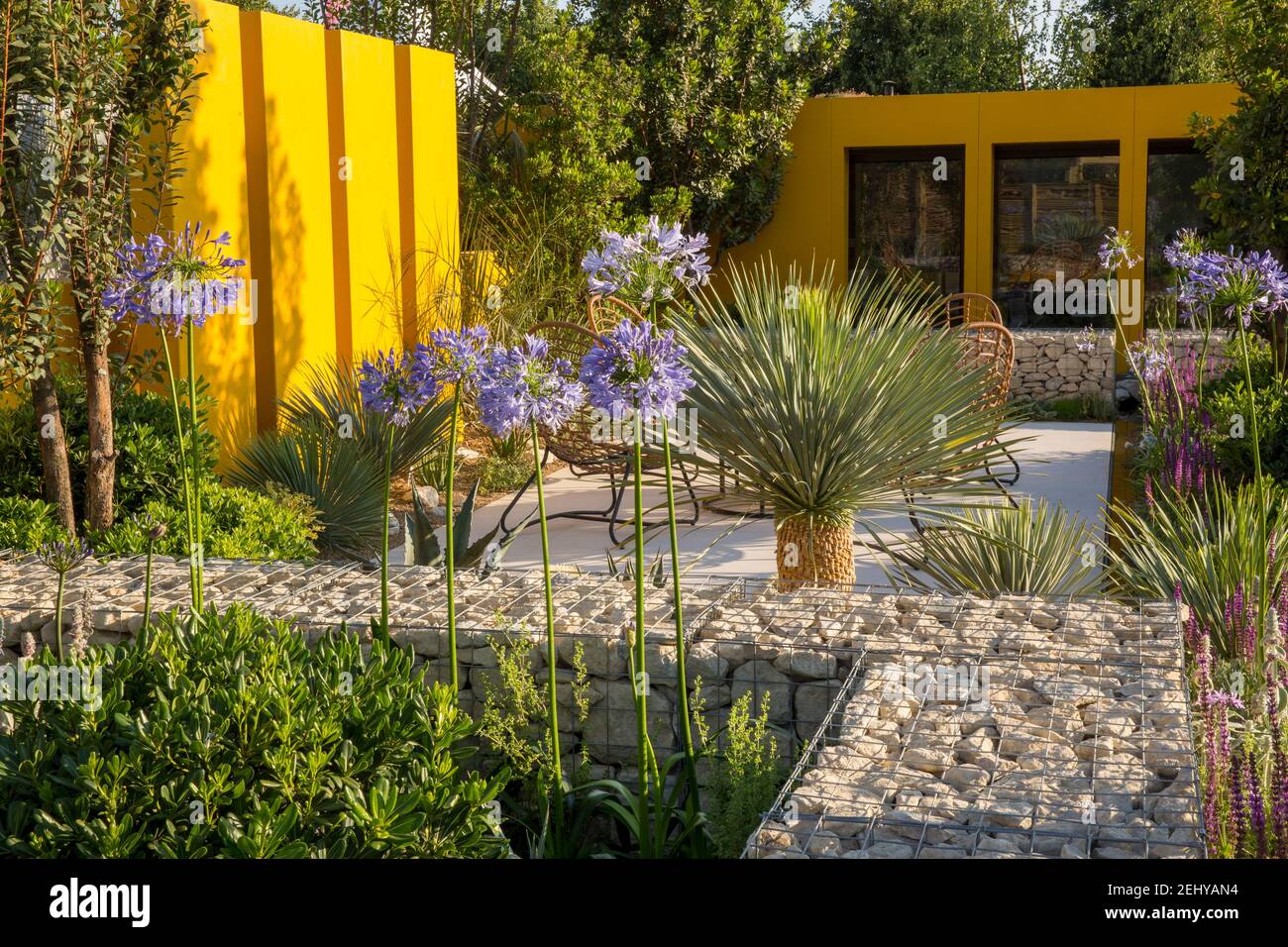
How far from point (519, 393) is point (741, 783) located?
0.92 m

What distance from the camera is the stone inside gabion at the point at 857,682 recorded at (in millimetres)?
2434

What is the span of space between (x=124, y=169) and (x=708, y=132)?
814 cm

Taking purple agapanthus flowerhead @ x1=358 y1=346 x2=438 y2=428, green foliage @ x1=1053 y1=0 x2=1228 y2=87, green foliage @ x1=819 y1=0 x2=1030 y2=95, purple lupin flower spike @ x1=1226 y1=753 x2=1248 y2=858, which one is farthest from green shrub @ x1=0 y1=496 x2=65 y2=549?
green foliage @ x1=819 y1=0 x2=1030 y2=95

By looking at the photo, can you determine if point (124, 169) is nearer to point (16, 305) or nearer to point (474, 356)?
point (16, 305)

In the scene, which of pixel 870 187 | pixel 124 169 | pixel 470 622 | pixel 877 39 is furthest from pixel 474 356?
pixel 877 39

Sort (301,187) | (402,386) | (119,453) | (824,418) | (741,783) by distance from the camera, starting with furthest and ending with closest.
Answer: (301,187) → (119,453) → (824,418) → (402,386) → (741,783)

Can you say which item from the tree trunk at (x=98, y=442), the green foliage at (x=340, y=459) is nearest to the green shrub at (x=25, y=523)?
the tree trunk at (x=98, y=442)

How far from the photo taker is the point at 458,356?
284 cm

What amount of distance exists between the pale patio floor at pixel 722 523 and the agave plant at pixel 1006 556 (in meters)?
0.58

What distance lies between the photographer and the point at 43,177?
16.8 feet

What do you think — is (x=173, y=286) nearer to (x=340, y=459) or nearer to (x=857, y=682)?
(x=857, y=682)

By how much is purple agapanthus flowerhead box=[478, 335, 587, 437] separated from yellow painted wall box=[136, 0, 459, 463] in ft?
14.4

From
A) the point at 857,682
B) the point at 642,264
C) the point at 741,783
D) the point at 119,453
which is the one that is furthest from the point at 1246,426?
the point at 119,453
